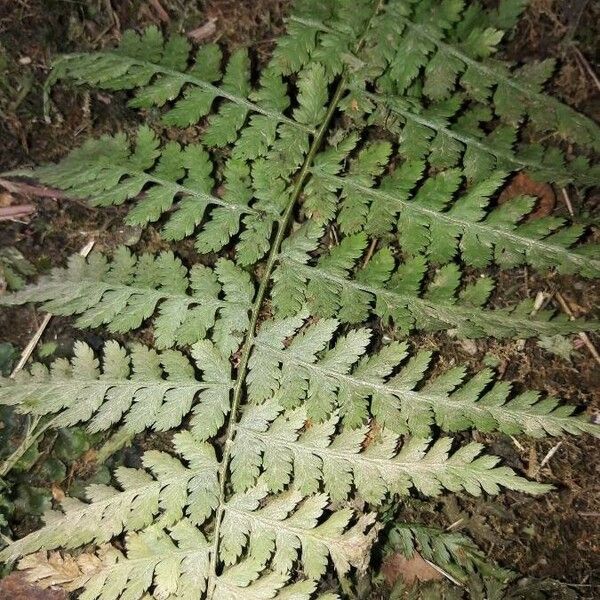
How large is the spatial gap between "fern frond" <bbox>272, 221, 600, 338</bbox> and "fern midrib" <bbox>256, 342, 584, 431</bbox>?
0.83 feet

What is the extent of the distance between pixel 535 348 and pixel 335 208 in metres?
1.42

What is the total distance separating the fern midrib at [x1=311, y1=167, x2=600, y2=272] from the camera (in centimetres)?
276

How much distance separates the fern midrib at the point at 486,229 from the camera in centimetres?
276

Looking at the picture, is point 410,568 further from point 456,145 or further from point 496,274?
point 456,145

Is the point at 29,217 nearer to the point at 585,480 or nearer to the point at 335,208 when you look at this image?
the point at 335,208

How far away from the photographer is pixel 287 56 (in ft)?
9.39

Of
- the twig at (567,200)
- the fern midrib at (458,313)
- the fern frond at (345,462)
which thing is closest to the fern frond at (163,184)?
the fern midrib at (458,313)

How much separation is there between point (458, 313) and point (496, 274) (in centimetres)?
64

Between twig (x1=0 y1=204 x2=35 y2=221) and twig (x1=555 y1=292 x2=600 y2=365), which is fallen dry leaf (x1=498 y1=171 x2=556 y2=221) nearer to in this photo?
twig (x1=555 y1=292 x2=600 y2=365)

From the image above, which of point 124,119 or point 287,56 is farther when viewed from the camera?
point 124,119

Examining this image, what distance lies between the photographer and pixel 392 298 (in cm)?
284

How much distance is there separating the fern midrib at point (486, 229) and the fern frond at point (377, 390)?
62 centimetres

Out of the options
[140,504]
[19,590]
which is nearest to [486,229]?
[140,504]

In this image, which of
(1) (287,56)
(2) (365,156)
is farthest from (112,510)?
(1) (287,56)
